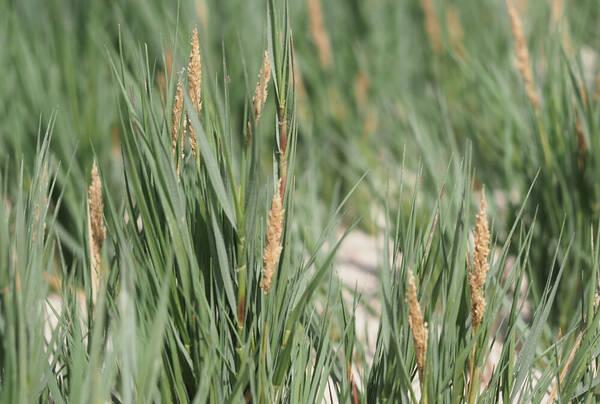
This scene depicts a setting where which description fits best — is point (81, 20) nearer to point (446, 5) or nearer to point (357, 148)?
point (357, 148)

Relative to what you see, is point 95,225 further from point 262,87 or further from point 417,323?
point 417,323

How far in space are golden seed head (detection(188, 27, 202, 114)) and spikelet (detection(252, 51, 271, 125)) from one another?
0.06 m

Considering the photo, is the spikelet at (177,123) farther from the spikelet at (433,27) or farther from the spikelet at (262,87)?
the spikelet at (433,27)

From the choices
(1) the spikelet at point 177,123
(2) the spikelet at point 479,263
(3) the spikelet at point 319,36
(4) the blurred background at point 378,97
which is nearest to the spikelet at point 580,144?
→ (4) the blurred background at point 378,97

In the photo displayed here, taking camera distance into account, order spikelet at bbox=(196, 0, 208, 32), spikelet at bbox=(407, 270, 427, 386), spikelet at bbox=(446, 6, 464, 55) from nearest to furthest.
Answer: spikelet at bbox=(407, 270, 427, 386)
spikelet at bbox=(196, 0, 208, 32)
spikelet at bbox=(446, 6, 464, 55)

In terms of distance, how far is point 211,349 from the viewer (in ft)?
2.36

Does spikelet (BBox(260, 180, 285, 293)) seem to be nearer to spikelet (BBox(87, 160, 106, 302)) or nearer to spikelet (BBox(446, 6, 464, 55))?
spikelet (BBox(87, 160, 106, 302))

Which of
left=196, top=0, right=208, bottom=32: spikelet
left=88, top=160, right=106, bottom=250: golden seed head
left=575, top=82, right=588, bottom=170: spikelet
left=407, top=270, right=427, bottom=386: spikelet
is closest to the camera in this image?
left=407, top=270, right=427, bottom=386: spikelet

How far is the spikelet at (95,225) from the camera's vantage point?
831 mm

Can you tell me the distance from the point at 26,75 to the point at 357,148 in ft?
2.77

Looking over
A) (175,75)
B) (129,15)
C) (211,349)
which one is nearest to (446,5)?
(129,15)

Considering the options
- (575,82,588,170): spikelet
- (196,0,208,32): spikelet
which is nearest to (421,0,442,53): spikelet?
(196,0,208,32): spikelet

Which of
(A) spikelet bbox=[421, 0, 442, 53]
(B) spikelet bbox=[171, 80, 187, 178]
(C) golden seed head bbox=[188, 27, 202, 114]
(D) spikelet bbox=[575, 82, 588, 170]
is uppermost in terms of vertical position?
(A) spikelet bbox=[421, 0, 442, 53]

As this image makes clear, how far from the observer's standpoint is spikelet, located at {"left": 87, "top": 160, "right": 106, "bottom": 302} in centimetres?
83
